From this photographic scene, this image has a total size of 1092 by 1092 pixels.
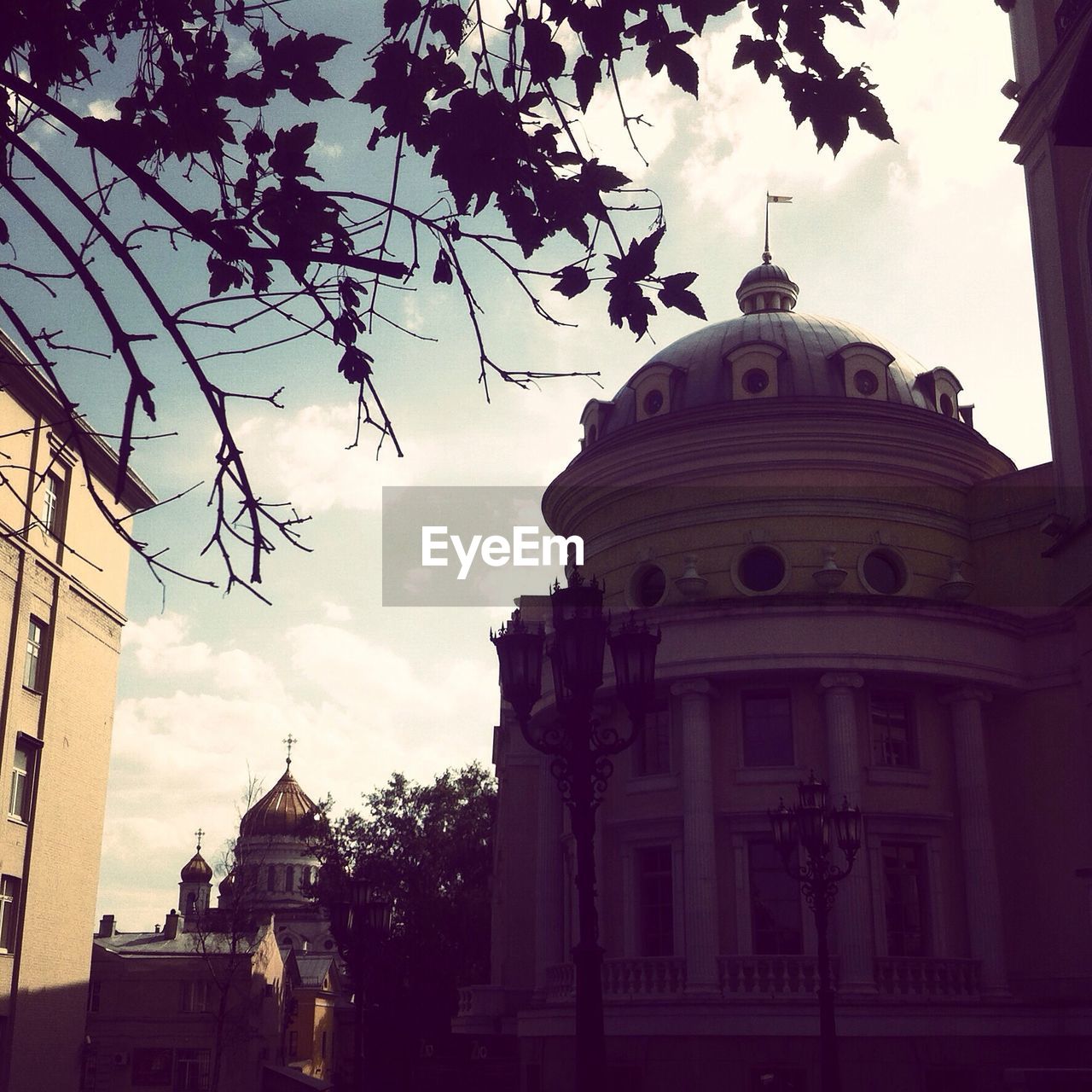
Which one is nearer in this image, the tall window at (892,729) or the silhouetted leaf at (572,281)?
the silhouetted leaf at (572,281)

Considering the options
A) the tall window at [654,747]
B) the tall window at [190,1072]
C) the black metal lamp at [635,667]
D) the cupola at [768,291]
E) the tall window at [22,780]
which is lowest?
the tall window at [190,1072]

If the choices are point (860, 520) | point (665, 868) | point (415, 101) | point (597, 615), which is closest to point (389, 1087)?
point (665, 868)

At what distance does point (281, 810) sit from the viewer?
9431 cm

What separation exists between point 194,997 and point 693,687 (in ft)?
107

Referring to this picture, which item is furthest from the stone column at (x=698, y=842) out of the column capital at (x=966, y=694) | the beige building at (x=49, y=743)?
the beige building at (x=49, y=743)

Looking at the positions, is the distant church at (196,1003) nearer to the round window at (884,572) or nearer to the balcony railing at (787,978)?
the balcony railing at (787,978)

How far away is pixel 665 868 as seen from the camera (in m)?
29.3

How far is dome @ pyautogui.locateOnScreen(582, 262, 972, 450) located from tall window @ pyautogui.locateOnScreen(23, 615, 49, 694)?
1418 cm

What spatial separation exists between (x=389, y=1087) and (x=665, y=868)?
19617 mm

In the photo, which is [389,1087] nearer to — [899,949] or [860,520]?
[899,949]

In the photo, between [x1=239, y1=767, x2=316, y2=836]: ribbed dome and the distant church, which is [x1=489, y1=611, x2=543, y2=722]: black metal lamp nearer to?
the distant church

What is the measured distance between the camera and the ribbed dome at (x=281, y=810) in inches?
3688

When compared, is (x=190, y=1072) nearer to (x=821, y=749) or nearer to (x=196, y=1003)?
(x=196, y=1003)

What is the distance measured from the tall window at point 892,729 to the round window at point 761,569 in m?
3.41
